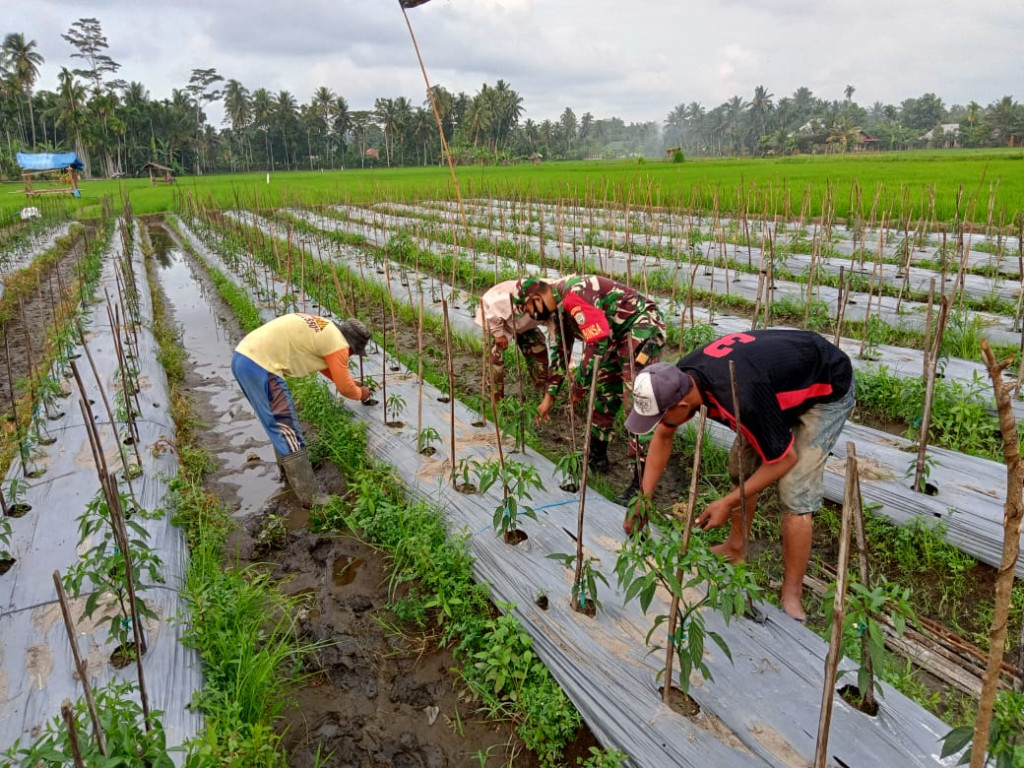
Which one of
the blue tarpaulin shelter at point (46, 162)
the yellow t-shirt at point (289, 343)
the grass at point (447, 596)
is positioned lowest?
the grass at point (447, 596)

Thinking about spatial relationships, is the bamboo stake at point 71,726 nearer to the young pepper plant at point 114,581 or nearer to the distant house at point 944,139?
the young pepper plant at point 114,581

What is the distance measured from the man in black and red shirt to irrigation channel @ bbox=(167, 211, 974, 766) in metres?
0.40

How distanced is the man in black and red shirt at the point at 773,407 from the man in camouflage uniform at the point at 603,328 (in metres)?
1.06

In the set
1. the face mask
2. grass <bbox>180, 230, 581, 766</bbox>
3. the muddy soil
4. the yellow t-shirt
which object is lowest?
the muddy soil

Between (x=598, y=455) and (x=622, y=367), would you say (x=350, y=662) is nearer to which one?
(x=598, y=455)

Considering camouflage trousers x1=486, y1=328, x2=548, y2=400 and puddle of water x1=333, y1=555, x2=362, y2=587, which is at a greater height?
camouflage trousers x1=486, y1=328, x2=548, y2=400

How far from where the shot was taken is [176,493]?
406cm

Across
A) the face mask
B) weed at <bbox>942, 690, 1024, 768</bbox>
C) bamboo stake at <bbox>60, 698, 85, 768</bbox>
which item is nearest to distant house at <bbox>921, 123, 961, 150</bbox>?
the face mask

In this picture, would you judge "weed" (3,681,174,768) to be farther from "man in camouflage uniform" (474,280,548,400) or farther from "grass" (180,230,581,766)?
"man in camouflage uniform" (474,280,548,400)

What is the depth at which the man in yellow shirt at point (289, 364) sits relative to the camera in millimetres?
4062

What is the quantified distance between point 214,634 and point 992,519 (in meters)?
3.86

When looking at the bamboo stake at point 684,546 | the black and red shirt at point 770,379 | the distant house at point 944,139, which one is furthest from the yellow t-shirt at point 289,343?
the distant house at point 944,139

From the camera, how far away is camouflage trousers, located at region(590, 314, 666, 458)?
393cm

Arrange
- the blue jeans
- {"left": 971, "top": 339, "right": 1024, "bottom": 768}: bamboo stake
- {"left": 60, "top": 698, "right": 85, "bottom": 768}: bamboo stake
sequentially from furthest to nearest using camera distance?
the blue jeans
{"left": 60, "top": 698, "right": 85, "bottom": 768}: bamboo stake
{"left": 971, "top": 339, "right": 1024, "bottom": 768}: bamboo stake
